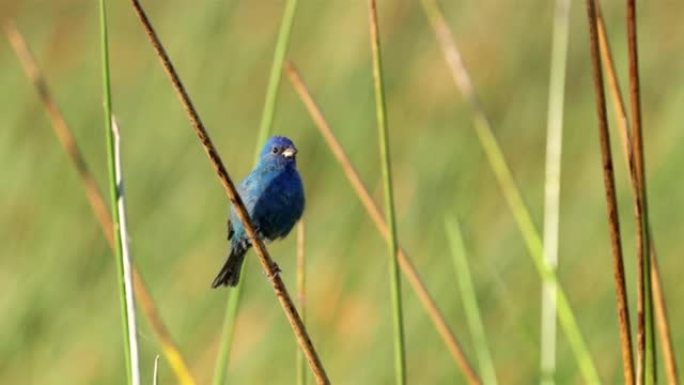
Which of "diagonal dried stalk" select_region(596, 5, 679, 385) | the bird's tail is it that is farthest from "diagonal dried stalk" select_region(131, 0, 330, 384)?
the bird's tail

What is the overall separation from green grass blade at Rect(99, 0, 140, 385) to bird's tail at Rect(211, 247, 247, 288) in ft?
1.25

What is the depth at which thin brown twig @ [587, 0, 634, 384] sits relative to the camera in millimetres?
1960

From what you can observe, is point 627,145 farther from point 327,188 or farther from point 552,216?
point 327,188

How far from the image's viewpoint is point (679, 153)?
17.5ft

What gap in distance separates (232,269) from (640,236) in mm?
732

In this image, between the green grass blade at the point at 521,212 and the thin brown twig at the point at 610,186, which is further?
the green grass blade at the point at 521,212

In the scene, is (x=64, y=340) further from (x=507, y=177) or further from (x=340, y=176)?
(x=507, y=177)

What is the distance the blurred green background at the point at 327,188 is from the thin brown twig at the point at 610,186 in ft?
8.47

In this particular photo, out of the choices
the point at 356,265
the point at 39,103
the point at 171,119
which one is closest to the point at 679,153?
the point at 356,265

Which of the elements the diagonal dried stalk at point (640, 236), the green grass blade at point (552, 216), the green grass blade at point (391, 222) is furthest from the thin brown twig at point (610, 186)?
the green grass blade at point (552, 216)

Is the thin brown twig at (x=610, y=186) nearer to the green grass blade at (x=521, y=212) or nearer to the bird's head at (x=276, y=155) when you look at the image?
the green grass blade at (x=521, y=212)

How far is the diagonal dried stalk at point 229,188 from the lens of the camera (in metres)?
1.72

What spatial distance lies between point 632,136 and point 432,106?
13.6ft

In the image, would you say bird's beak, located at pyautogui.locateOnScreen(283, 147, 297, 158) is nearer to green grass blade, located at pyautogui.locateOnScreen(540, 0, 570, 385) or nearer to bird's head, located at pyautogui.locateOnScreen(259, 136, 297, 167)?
bird's head, located at pyautogui.locateOnScreen(259, 136, 297, 167)
